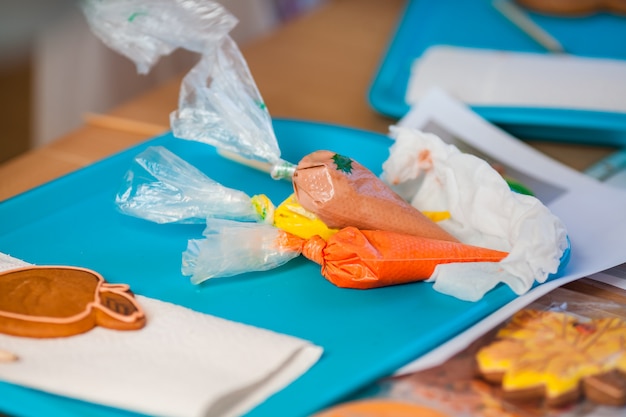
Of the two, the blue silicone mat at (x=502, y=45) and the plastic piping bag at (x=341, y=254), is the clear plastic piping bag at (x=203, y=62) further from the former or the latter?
the blue silicone mat at (x=502, y=45)

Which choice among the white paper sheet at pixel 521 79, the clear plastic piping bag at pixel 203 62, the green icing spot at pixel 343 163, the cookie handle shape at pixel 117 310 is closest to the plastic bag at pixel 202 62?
the clear plastic piping bag at pixel 203 62

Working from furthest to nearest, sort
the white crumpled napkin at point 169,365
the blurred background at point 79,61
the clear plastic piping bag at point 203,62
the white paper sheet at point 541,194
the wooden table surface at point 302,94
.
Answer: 1. the blurred background at point 79,61
2. the wooden table surface at point 302,94
3. the clear plastic piping bag at point 203,62
4. the white paper sheet at point 541,194
5. the white crumpled napkin at point 169,365

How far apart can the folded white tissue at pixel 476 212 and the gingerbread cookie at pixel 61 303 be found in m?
0.25

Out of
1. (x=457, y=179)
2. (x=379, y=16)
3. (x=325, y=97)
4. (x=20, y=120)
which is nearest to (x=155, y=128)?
(x=325, y=97)

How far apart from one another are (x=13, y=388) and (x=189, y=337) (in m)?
0.12

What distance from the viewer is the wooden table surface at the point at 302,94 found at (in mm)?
939

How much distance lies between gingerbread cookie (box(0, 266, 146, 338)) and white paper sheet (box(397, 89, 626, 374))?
0.22 metres

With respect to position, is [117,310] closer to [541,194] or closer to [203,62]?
[203,62]

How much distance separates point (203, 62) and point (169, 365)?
357 mm

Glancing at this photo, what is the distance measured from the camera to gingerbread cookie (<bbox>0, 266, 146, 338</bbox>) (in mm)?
566

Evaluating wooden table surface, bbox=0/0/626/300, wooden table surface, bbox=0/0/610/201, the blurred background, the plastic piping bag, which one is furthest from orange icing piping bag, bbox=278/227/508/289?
the blurred background

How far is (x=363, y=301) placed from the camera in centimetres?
63

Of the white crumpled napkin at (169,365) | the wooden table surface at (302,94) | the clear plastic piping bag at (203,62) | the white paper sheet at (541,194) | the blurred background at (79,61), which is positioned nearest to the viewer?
the white crumpled napkin at (169,365)

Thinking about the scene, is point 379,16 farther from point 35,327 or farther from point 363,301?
point 35,327
